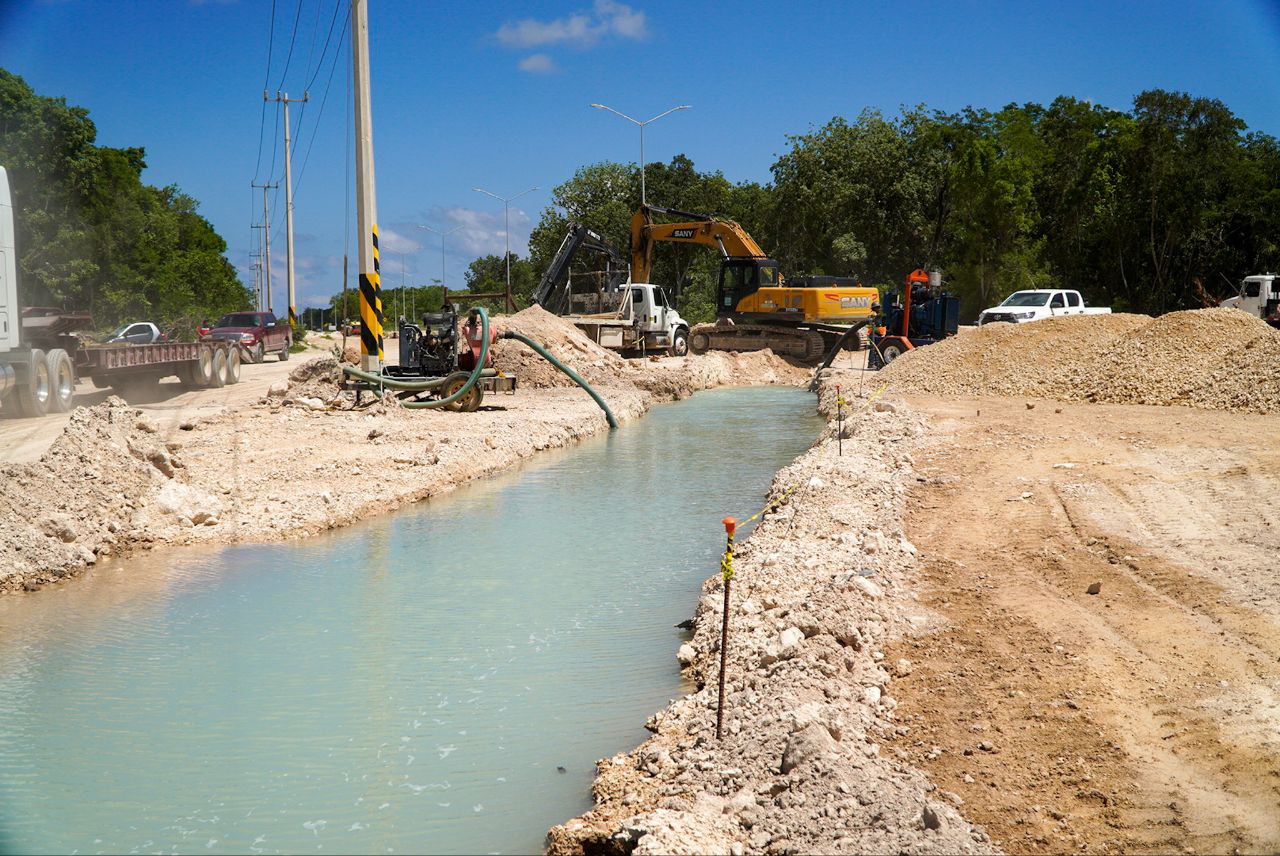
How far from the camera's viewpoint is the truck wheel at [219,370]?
2506cm

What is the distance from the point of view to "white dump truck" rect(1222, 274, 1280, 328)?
3603cm

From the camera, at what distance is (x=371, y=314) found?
60.6ft

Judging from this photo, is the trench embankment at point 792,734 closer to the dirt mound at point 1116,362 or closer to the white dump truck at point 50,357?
the dirt mound at point 1116,362

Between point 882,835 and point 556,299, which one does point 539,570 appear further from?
point 556,299

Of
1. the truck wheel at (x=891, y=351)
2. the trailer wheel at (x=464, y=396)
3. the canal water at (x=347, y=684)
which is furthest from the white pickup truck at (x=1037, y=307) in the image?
the canal water at (x=347, y=684)

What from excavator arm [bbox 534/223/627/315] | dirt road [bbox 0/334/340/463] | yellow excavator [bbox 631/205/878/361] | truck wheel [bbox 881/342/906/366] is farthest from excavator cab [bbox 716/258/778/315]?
dirt road [bbox 0/334/340/463]

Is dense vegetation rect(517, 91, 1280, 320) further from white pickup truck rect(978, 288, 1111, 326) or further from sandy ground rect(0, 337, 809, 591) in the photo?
sandy ground rect(0, 337, 809, 591)

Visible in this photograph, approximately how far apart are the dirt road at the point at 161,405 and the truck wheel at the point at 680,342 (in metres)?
13.2

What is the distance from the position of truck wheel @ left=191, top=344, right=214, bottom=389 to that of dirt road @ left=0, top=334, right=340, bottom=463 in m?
0.23

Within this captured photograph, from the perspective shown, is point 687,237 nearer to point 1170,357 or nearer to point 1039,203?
point 1170,357

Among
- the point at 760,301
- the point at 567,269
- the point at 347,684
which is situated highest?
the point at 567,269

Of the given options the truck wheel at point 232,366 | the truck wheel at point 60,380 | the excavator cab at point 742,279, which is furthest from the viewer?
the excavator cab at point 742,279

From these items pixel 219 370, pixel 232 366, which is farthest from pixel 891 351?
pixel 219 370

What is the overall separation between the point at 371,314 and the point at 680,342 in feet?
62.6
